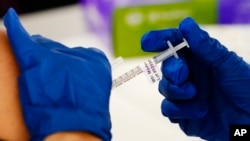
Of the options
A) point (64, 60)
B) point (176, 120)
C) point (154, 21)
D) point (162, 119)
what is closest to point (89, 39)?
point (154, 21)

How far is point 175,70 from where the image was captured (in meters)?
0.77

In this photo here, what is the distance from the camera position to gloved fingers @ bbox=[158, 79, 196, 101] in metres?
0.79

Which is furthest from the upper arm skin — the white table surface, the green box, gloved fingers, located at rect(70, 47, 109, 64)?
the green box

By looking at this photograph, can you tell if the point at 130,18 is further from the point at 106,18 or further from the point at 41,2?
the point at 41,2

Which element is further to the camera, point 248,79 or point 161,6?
point 161,6

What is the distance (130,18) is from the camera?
1264 millimetres

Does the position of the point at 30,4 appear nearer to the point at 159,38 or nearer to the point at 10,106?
the point at 159,38

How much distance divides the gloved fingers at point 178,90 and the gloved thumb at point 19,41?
0.29m

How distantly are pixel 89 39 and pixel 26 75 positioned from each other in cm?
74

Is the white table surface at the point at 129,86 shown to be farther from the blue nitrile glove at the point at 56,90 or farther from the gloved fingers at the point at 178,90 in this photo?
the blue nitrile glove at the point at 56,90

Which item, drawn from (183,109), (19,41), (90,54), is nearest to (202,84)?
(183,109)

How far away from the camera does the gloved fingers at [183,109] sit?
0.86 m

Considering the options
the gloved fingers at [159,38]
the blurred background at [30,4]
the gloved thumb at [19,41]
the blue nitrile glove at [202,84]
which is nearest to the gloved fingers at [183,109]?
the blue nitrile glove at [202,84]

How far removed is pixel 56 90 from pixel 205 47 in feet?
1.05
